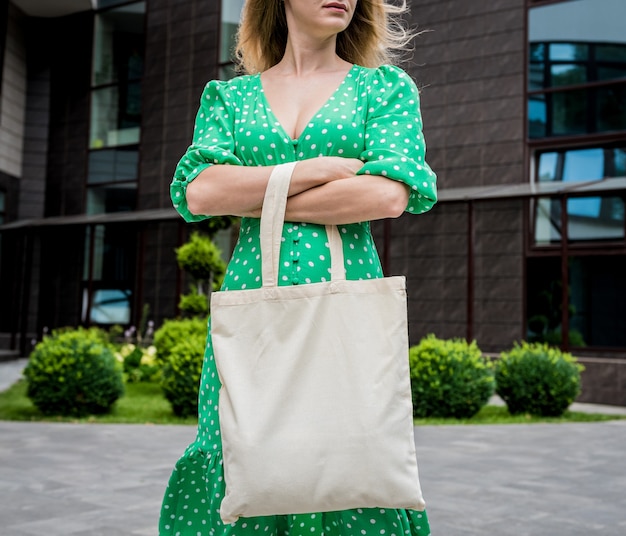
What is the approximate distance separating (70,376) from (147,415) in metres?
1.09

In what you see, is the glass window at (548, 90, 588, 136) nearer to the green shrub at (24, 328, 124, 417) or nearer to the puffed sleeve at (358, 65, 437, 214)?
the green shrub at (24, 328, 124, 417)

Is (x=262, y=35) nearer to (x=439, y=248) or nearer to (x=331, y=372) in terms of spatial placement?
(x=331, y=372)

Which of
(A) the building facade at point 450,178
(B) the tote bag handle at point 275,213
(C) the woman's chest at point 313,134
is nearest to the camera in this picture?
(B) the tote bag handle at point 275,213

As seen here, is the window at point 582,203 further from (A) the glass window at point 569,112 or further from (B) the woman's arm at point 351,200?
(B) the woman's arm at point 351,200

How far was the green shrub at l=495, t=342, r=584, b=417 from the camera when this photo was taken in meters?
10.3

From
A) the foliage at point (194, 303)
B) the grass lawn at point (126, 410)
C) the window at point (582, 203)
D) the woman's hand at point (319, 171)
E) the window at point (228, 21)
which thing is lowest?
the grass lawn at point (126, 410)

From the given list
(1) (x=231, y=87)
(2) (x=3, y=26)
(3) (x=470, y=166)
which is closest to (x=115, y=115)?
(2) (x=3, y=26)

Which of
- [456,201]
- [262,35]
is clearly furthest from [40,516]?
[456,201]

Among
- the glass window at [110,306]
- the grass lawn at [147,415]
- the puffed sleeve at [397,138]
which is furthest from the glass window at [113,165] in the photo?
the puffed sleeve at [397,138]

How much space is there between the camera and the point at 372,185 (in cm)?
180

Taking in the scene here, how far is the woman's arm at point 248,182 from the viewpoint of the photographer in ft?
5.90

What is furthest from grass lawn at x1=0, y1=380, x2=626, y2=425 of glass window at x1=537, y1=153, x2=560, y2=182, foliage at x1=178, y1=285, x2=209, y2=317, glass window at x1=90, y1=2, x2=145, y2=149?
glass window at x1=90, y1=2, x2=145, y2=149

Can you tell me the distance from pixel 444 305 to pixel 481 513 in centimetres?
1097

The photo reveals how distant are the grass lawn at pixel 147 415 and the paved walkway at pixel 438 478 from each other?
1.90 feet
